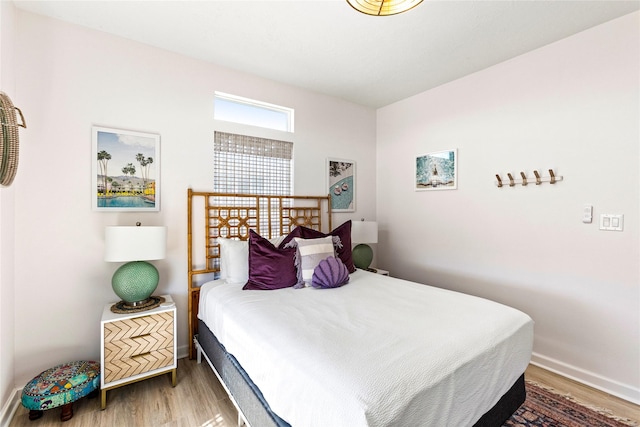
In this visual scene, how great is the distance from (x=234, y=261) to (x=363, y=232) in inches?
59.9

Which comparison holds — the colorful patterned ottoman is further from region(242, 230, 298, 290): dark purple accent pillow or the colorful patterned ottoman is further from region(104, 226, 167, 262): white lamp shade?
region(242, 230, 298, 290): dark purple accent pillow

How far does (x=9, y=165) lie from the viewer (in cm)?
141

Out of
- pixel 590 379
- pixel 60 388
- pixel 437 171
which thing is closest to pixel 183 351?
pixel 60 388

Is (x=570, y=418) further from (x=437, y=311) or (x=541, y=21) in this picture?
(x=541, y=21)

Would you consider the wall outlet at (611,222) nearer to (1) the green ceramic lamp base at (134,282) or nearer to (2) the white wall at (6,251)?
(1) the green ceramic lamp base at (134,282)

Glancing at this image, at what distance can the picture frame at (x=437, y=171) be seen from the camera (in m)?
3.15

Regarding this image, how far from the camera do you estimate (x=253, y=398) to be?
4.90 ft

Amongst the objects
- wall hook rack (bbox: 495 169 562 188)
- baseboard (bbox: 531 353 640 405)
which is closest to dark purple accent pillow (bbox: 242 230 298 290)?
wall hook rack (bbox: 495 169 562 188)

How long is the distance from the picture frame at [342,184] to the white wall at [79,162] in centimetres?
145

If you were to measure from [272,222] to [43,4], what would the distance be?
2.32 metres

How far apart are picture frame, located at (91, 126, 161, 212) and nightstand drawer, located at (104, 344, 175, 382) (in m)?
1.10

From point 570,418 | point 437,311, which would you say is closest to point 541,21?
point 437,311

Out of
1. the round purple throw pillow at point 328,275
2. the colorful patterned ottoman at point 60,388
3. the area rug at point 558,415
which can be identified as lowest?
the area rug at point 558,415

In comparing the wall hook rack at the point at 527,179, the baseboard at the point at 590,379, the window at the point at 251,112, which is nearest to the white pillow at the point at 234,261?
the window at the point at 251,112
